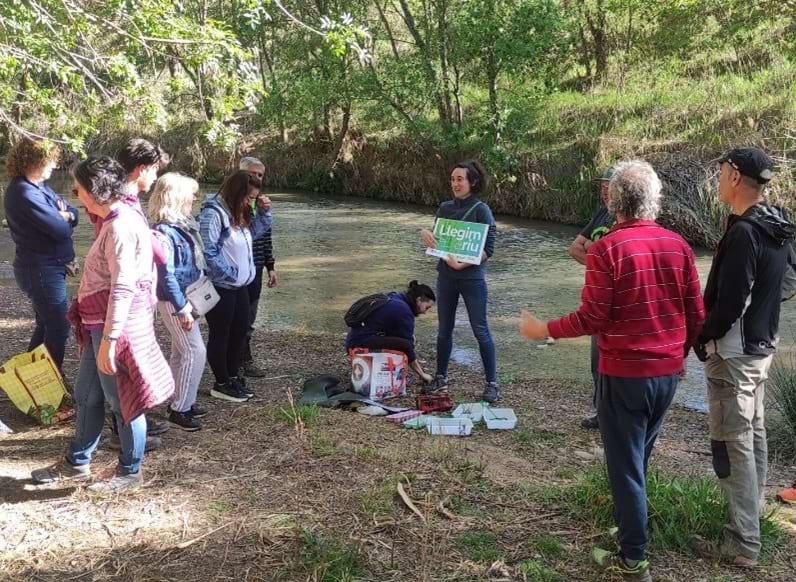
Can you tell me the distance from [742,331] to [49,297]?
13.1 ft

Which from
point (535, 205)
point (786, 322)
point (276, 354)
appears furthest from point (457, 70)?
point (276, 354)

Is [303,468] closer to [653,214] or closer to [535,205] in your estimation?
[653,214]

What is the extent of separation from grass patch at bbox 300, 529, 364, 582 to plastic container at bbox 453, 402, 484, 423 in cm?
205

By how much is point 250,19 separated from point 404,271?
6.69m

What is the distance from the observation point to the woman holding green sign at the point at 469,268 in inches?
212

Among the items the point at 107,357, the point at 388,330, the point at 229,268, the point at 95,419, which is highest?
the point at 229,268

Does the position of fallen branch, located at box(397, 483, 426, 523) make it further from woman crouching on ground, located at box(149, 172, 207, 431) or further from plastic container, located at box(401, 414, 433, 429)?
woman crouching on ground, located at box(149, 172, 207, 431)

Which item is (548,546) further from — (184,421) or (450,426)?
(184,421)

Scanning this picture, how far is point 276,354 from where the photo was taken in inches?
269

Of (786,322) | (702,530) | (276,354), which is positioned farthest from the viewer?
(786,322)

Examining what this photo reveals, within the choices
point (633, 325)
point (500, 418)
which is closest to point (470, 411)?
point (500, 418)

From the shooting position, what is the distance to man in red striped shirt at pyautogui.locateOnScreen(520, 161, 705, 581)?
2811 mm

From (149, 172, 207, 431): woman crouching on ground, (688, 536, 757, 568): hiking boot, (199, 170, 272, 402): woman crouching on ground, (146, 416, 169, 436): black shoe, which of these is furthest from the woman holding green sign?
(688, 536, 757, 568): hiking boot

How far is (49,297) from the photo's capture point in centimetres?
467
